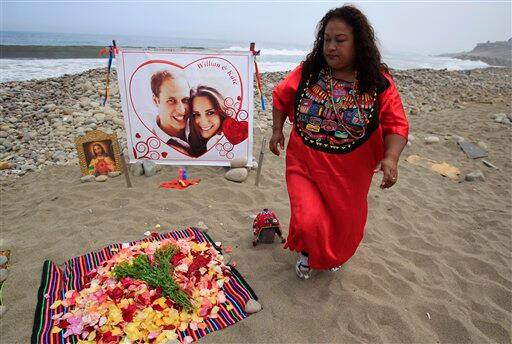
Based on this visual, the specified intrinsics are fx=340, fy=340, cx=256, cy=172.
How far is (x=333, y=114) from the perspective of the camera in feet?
7.78

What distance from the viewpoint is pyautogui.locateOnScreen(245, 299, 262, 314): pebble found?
7.89 ft

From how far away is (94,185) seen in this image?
4102mm

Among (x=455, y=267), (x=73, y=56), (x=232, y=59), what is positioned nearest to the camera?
(x=455, y=267)

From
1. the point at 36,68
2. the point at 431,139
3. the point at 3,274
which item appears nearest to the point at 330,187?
the point at 3,274

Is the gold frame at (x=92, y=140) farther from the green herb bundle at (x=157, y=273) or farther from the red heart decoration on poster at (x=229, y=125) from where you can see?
the green herb bundle at (x=157, y=273)

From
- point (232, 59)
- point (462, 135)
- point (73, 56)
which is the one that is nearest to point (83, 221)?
point (232, 59)

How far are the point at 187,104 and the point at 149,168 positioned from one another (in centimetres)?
97

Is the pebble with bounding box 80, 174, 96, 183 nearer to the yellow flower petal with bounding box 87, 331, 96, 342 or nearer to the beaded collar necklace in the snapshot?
the yellow flower petal with bounding box 87, 331, 96, 342

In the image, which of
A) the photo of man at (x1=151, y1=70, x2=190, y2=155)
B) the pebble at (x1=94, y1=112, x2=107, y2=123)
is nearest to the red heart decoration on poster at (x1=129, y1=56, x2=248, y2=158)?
the photo of man at (x1=151, y1=70, x2=190, y2=155)

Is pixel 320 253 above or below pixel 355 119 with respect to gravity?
below

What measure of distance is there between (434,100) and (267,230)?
944 centimetres

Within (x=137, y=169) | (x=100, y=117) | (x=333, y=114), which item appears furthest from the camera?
(x=100, y=117)

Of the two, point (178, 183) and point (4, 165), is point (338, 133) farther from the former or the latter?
point (4, 165)

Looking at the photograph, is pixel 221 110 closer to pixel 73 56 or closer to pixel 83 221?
pixel 83 221
